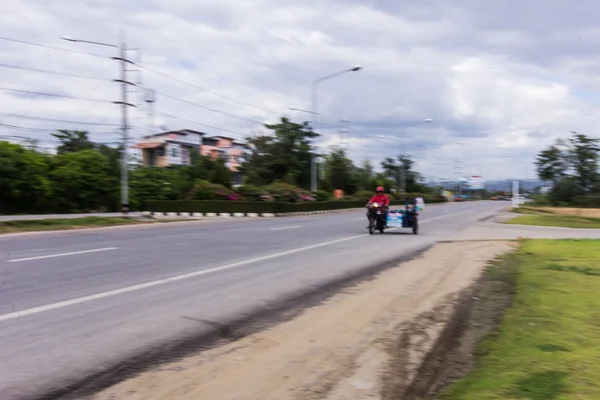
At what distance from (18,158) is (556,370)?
4021cm

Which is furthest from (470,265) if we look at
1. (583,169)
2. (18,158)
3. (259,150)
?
(259,150)

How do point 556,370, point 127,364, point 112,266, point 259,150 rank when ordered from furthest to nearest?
1. point 259,150
2. point 112,266
3. point 127,364
4. point 556,370

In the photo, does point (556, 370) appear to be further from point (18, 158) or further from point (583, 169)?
point (583, 169)

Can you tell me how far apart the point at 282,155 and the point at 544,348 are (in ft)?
192

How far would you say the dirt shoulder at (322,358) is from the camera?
455 centimetres

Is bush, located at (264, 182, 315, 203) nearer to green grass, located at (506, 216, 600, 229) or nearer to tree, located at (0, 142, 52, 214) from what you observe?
tree, located at (0, 142, 52, 214)

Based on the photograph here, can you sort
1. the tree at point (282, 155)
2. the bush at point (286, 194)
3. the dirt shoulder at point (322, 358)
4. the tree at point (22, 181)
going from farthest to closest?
the tree at point (282, 155), the bush at point (286, 194), the tree at point (22, 181), the dirt shoulder at point (322, 358)

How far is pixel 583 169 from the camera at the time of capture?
53.8m

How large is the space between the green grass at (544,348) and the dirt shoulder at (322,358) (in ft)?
2.15

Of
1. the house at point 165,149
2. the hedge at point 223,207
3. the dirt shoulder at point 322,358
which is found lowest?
the dirt shoulder at point 322,358

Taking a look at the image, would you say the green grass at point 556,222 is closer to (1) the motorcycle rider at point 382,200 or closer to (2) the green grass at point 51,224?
(1) the motorcycle rider at point 382,200

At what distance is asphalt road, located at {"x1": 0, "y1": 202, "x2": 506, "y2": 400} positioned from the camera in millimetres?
5398

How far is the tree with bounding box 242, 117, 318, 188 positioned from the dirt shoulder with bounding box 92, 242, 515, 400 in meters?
54.9

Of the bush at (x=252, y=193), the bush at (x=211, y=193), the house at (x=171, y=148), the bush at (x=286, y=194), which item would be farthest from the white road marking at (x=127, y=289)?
the house at (x=171, y=148)
